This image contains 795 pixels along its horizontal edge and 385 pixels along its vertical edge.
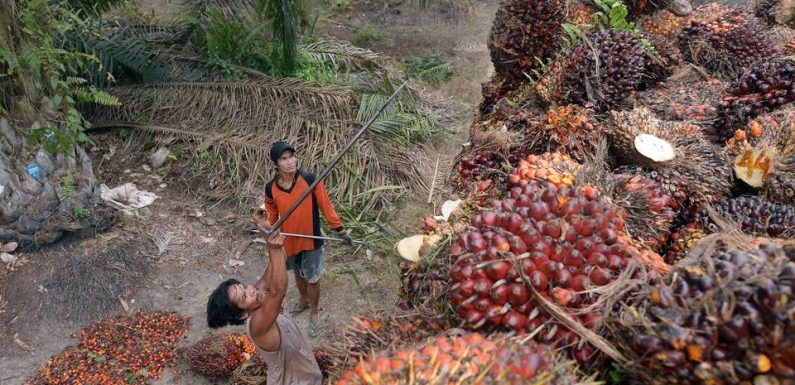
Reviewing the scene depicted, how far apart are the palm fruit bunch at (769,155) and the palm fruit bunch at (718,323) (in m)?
0.99

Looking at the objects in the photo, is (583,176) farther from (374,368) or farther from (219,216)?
(219,216)

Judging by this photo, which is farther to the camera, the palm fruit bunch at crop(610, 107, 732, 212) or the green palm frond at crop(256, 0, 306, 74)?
the green palm frond at crop(256, 0, 306, 74)

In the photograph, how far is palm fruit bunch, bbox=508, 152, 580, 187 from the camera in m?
1.96

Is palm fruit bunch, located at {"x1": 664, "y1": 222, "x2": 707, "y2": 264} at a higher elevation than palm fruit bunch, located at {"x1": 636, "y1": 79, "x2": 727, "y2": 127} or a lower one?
lower

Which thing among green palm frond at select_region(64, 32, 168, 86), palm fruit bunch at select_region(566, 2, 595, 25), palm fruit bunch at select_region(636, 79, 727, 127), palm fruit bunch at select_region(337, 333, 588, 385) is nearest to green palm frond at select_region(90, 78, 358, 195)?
green palm frond at select_region(64, 32, 168, 86)

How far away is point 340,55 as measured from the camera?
7.62m

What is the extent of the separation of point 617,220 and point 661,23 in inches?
113

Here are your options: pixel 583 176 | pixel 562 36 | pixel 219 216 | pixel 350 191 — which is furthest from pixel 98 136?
pixel 583 176

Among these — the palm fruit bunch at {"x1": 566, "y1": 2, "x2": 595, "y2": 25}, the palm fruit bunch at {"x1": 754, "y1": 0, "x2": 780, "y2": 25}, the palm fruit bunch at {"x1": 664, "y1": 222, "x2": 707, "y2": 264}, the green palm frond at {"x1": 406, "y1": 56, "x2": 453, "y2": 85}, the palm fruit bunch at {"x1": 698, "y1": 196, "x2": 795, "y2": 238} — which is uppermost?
the palm fruit bunch at {"x1": 566, "y1": 2, "x2": 595, "y2": 25}

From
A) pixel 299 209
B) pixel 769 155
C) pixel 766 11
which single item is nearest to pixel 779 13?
pixel 766 11

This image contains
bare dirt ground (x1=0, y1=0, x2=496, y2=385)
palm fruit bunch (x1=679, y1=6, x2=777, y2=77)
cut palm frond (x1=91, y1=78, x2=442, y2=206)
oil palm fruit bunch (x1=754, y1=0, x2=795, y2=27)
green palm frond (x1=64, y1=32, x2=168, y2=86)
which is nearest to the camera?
palm fruit bunch (x1=679, y1=6, x2=777, y2=77)

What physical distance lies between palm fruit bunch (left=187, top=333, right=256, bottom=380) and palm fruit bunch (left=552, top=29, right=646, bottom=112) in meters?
2.55

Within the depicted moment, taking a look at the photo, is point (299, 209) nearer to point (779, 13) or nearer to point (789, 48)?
point (789, 48)

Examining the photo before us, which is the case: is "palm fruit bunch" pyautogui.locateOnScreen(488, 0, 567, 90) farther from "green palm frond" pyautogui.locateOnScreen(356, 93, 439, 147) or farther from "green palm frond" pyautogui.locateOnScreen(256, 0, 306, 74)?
"green palm frond" pyautogui.locateOnScreen(256, 0, 306, 74)
